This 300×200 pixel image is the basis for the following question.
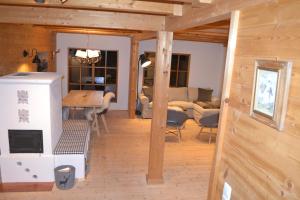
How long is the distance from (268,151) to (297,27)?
61 cm

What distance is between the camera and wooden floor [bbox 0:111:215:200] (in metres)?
3.64

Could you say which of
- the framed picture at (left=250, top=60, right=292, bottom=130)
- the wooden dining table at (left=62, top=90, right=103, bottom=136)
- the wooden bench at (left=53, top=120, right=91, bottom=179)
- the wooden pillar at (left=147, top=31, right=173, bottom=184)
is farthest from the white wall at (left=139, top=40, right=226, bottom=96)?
the framed picture at (left=250, top=60, right=292, bottom=130)

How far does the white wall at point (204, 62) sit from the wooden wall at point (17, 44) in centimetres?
420

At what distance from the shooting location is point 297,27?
3.53 feet

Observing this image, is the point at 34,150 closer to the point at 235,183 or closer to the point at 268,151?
the point at 235,183

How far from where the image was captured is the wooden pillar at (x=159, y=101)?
11.6ft

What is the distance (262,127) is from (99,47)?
23.8 ft

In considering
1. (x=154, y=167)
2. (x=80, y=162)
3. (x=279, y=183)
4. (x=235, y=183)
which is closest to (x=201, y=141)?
(x=154, y=167)

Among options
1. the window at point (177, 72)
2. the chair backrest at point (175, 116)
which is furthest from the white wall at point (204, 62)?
the chair backrest at point (175, 116)

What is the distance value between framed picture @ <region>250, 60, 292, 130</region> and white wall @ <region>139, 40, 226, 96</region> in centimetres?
714

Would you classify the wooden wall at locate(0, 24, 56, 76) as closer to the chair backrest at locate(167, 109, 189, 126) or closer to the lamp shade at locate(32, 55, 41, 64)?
the lamp shade at locate(32, 55, 41, 64)

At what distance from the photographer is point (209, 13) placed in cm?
208

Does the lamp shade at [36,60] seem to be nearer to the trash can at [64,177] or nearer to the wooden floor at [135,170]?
the wooden floor at [135,170]

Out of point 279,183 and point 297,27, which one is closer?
point 297,27
